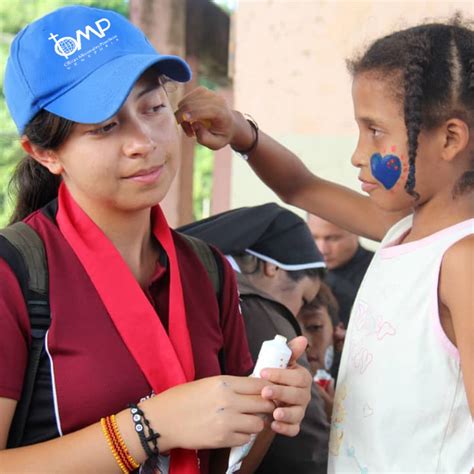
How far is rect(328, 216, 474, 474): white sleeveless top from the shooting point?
1.67m

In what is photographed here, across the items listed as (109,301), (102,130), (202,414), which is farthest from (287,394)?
(102,130)

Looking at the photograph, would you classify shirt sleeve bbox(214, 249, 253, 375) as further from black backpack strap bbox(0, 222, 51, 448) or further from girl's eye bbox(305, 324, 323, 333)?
girl's eye bbox(305, 324, 323, 333)

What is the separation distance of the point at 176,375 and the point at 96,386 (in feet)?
0.51

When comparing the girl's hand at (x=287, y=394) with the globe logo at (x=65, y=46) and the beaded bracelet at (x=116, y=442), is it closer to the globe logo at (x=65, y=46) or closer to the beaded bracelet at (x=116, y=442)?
the beaded bracelet at (x=116, y=442)

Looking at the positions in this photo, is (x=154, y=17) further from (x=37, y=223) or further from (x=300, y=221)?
(x=37, y=223)

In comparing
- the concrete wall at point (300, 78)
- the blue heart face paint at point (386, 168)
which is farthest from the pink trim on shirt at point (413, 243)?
the concrete wall at point (300, 78)

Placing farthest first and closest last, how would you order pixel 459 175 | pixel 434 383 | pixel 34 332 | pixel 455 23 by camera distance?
pixel 455 23, pixel 459 175, pixel 434 383, pixel 34 332

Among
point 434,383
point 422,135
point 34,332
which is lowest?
point 434,383

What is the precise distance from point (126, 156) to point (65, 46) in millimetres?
236

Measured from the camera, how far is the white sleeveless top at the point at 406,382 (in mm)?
1668

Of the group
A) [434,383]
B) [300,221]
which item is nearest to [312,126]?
[300,221]

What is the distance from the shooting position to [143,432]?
1510 mm

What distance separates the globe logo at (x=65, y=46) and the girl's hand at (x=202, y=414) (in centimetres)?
66

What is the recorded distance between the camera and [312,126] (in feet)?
18.3
